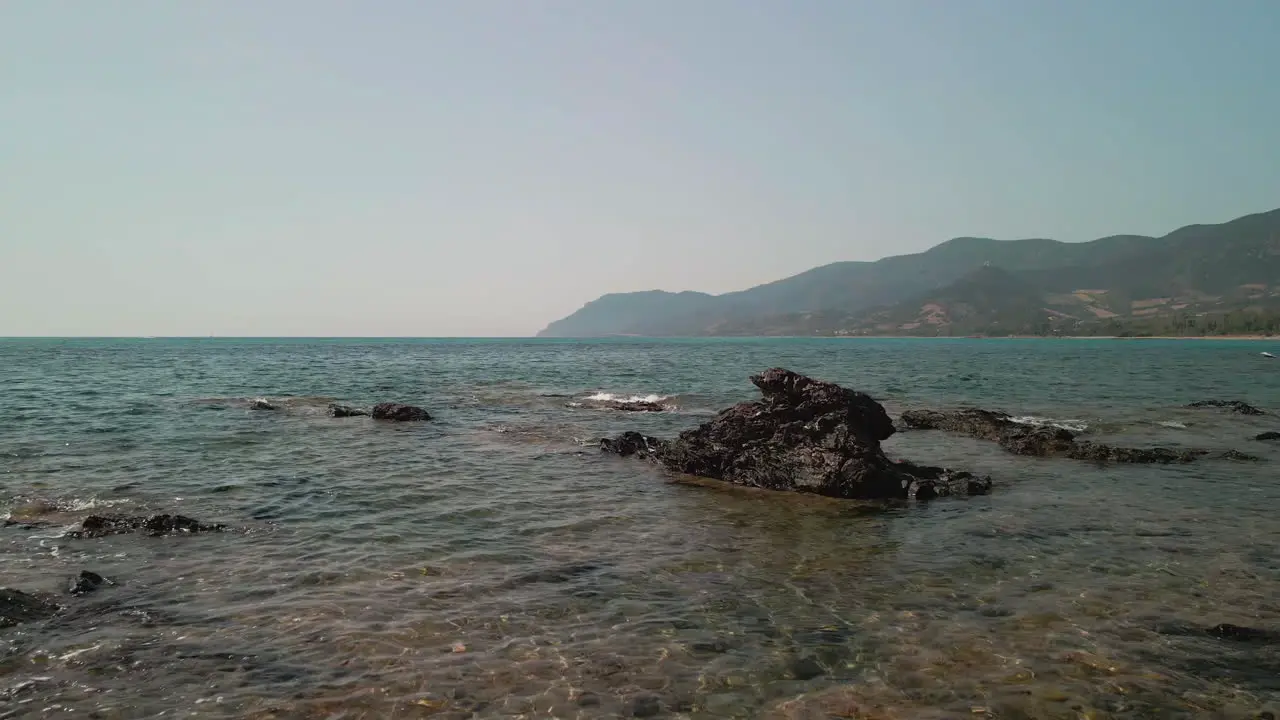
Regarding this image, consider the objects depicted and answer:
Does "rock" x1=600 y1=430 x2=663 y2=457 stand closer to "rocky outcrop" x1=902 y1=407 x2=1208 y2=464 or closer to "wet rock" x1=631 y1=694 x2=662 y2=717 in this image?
"rocky outcrop" x1=902 y1=407 x2=1208 y2=464

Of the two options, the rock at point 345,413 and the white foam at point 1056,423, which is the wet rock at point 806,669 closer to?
the white foam at point 1056,423

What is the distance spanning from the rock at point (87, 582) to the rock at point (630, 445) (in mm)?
15768

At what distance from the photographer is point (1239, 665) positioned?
8.41 metres

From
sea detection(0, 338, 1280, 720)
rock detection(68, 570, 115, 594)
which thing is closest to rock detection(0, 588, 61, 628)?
sea detection(0, 338, 1280, 720)

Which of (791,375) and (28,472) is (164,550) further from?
(791,375)

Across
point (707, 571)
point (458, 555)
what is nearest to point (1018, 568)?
point (707, 571)

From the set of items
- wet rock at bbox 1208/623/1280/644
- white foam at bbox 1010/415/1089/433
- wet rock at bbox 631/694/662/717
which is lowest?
white foam at bbox 1010/415/1089/433

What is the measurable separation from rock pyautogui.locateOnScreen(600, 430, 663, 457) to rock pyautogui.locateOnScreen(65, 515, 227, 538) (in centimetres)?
1331

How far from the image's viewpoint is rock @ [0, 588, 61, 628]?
9.48 metres

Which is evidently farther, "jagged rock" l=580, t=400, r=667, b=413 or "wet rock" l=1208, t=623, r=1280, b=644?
"jagged rock" l=580, t=400, r=667, b=413

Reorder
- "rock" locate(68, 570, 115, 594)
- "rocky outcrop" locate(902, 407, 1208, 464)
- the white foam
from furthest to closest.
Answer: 1. the white foam
2. "rocky outcrop" locate(902, 407, 1208, 464)
3. "rock" locate(68, 570, 115, 594)

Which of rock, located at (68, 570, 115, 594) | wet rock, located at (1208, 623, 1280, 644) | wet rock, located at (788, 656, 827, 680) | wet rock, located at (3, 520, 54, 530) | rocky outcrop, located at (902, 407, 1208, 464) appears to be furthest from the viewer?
rocky outcrop, located at (902, 407, 1208, 464)

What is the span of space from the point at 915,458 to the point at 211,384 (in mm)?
54401

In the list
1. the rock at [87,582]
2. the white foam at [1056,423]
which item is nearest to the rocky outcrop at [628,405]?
the white foam at [1056,423]
